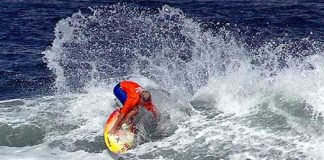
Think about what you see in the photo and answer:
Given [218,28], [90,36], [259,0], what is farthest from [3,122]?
[259,0]

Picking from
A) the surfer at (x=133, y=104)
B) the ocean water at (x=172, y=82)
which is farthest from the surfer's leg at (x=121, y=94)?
the ocean water at (x=172, y=82)

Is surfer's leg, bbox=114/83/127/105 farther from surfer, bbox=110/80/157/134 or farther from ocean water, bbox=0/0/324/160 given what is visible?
ocean water, bbox=0/0/324/160

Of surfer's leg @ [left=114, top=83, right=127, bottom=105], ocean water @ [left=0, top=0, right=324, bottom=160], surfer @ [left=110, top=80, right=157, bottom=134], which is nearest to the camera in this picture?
ocean water @ [left=0, top=0, right=324, bottom=160]

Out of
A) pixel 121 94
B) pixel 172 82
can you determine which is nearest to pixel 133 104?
pixel 121 94

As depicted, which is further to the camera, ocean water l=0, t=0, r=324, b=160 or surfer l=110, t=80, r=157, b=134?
surfer l=110, t=80, r=157, b=134

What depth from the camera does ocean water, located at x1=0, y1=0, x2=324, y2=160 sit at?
13000 millimetres

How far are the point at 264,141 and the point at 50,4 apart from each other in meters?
18.0

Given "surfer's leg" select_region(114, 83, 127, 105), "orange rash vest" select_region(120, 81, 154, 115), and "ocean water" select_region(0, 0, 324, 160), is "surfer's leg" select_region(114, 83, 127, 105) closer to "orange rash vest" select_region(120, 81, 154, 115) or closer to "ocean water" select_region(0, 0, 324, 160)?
"orange rash vest" select_region(120, 81, 154, 115)

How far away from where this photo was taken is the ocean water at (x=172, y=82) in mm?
13000

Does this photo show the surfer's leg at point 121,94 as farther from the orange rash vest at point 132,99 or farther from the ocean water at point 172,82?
the ocean water at point 172,82

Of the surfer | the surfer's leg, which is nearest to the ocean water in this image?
the surfer

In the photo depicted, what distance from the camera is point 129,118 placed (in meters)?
13.5

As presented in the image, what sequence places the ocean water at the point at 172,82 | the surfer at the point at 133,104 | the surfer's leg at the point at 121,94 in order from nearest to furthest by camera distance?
the ocean water at the point at 172,82
the surfer at the point at 133,104
the surfer's leg at the point at 121,94

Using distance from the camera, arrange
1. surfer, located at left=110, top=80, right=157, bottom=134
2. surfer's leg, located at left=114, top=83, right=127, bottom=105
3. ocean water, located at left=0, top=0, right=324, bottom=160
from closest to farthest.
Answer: ocean water, located at left=0, top=0, right=324, bottom=160, surfer, located at left=110, top=80, right=157, bottom=134, surfer's leg, located at left=114, top=83, right=127, bottom=105
